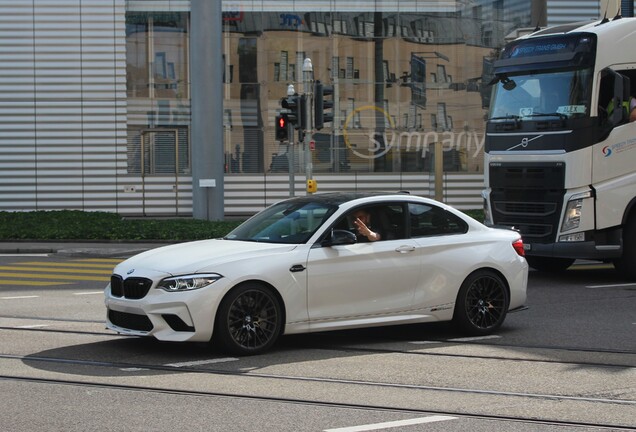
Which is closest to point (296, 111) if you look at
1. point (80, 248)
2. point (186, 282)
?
point (80, 248)

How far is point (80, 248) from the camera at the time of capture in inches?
915

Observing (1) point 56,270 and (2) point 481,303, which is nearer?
(2) point 481,303

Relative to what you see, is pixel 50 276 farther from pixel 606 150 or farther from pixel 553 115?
pixel 606 150

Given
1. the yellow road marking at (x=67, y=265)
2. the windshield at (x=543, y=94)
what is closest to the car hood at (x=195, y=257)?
the windshield at (x=543, y=94)

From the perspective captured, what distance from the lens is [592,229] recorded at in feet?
49.4

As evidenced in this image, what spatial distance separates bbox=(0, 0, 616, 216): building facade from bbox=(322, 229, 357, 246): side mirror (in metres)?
22.1

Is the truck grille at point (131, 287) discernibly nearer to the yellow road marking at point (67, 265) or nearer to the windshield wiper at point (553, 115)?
the windshield wiper at point (553, 115)

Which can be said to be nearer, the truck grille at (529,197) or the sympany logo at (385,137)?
the truck grille at (529,197)

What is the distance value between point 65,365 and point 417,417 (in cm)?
343

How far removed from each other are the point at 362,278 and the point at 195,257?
165 cm

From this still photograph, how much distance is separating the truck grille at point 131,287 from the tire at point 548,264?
949cm

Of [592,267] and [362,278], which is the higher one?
[362,278]

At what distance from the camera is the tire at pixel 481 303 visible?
10.8 metres

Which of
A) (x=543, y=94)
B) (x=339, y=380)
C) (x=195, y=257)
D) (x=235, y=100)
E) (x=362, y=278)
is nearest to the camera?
(x=339, y=380)
